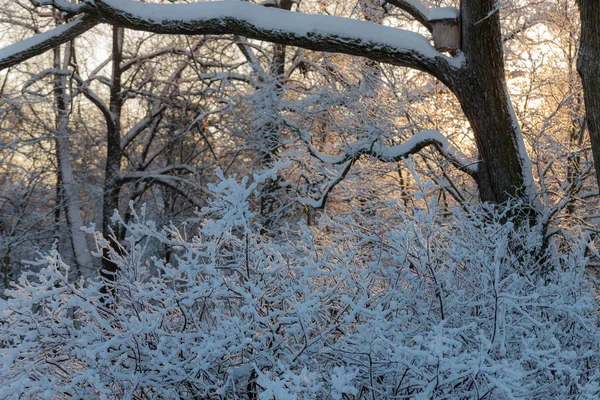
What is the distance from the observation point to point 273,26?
596cm

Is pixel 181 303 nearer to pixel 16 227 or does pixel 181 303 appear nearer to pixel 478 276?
pixel 478 276

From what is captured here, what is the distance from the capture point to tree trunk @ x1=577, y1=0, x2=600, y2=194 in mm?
4793

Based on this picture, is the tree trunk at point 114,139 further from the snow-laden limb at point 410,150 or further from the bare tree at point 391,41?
the bare tree at point 391,41

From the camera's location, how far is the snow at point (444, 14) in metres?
6.27

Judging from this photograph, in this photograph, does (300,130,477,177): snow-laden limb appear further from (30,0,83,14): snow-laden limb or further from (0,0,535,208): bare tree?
(30,0,83,14): snow-laden limb

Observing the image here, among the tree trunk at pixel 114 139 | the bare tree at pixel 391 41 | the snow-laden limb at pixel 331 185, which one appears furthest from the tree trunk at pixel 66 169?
the bare tree at pixel 391 41

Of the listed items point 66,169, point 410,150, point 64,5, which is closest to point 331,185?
point 410,150

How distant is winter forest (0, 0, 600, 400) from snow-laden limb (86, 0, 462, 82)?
0.7 inches

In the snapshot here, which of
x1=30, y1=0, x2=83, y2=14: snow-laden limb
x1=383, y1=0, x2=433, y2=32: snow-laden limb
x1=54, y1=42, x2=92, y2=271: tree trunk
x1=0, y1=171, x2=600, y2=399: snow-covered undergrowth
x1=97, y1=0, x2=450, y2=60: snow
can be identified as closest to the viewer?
x1=0, y1=171, x2=600, y2=399: snow-covered undergrowth

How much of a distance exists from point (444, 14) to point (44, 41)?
3783 mm

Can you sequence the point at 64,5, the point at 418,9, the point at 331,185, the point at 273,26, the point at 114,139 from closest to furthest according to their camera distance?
the point at 64,5 → the point at 273,26 → the point at 418,9 → the point at 331,185 → the point at 114,139

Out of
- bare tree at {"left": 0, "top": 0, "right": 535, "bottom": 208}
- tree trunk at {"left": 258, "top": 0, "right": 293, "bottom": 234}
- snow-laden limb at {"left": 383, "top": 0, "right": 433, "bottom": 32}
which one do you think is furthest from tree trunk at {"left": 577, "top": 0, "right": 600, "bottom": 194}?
tree trunk at {"left": 258, "top": 0, "right": 293, "bottom": 234}

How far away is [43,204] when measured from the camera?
61.0 ft

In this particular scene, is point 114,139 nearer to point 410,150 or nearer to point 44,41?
point 44,41
